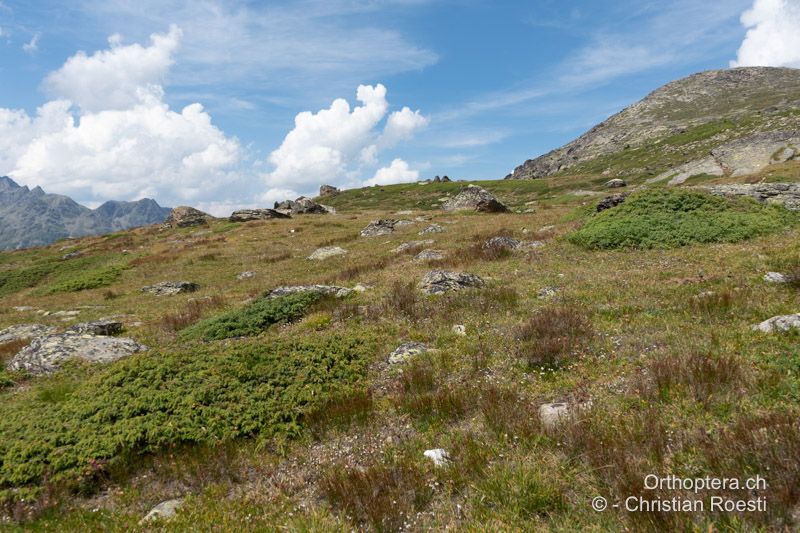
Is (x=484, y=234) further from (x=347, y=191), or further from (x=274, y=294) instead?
(x=347, y=191)

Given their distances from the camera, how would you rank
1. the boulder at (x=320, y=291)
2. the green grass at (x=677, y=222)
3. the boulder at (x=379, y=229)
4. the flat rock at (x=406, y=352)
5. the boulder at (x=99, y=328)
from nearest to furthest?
the flat rock at (x=406, y=352) < the boulder at (x=99, y=328) < the boulder at (x=320, y=291) < the green grass at (x=677, y=222) < the boulder at (x=379, y=229)

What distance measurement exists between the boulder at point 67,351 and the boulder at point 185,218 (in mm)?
69077

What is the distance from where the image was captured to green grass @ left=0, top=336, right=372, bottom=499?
663 centimetres

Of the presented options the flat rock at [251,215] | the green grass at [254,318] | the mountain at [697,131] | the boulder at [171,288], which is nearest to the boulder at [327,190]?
the flat rock at [251,215]

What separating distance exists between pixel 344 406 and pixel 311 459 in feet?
4.33

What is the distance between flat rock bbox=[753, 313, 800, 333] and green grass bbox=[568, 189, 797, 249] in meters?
10.2

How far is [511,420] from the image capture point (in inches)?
240

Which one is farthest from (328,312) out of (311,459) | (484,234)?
(484,234)

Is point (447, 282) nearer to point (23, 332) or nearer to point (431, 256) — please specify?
point (431, 256)

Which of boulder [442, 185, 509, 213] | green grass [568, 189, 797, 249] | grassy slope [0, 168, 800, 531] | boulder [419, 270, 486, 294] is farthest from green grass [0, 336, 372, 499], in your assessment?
boulder [442, 185, 509, 213]

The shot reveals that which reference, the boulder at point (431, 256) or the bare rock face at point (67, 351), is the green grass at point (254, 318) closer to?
the bare rock face at point (67, 351)

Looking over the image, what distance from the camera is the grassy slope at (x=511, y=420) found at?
→ 462 centimetres

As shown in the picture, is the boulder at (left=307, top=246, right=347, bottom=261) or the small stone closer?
the small stone

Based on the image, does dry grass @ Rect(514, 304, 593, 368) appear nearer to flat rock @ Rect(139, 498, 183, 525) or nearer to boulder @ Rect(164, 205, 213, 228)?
flat rock @ Rect(139, 498, 183, 525)
